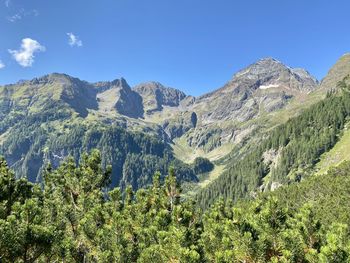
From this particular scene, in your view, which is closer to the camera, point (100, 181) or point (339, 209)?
point (100, 181)

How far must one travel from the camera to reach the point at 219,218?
37.7m

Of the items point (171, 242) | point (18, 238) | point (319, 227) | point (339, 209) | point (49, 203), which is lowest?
point (339, 209)

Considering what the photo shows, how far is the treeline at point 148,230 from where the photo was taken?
21.3 m

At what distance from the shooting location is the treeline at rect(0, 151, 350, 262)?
70.0 feet

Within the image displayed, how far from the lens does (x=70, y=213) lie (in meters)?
36.5

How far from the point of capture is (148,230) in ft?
100

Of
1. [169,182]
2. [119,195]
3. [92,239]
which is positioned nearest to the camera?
[92,239]

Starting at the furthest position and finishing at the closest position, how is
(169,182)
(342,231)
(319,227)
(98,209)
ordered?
(169,182)
(98,209)
(319,227)
(342,231)

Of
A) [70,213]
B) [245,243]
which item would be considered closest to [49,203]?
[70,213]

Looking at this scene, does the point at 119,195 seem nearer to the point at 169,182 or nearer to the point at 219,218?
the point at 169,182

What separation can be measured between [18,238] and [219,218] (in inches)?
840

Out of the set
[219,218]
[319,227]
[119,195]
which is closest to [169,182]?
[119,195]

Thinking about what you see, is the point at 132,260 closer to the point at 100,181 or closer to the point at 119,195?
the point at 119,195

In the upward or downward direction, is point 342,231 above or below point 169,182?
below
